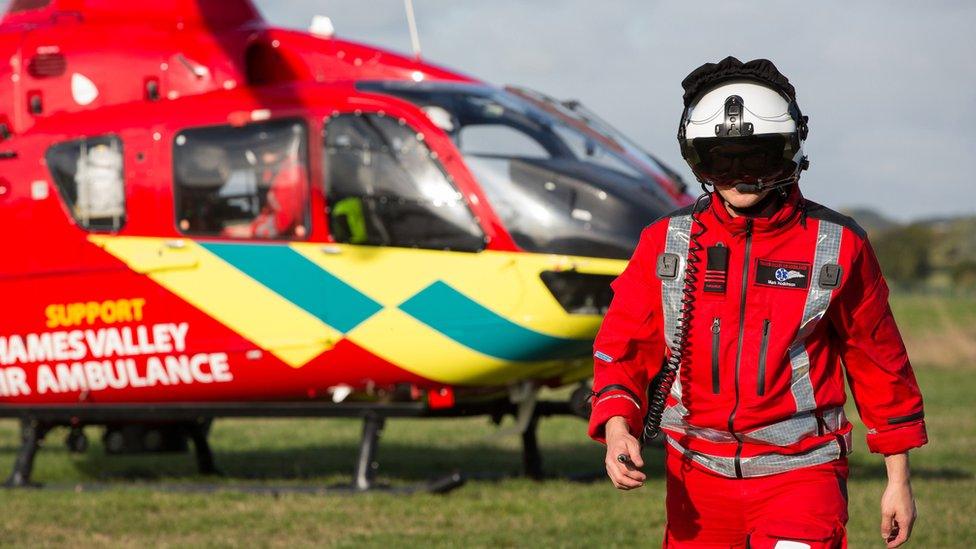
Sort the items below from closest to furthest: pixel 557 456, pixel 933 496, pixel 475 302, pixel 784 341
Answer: pixel 784 341 → pixel 475 302 → pixel 933 496 → pixel 557 456

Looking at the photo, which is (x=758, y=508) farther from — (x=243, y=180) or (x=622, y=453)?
(x=243, y=180)

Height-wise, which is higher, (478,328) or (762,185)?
(762,185)

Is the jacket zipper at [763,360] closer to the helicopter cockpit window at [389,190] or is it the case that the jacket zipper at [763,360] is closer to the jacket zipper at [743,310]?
the jacket zipper at [743,310]

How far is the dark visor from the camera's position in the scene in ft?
11.8

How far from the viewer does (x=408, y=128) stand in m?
8.34

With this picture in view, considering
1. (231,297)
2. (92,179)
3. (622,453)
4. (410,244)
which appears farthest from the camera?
(92,179)

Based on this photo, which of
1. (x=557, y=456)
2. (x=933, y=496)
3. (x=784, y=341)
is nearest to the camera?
(x=784, y=341)

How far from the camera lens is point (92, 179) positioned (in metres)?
8.84

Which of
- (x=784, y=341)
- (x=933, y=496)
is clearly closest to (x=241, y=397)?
(x=933, y=496)

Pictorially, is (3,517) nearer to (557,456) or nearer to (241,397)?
(241,397)

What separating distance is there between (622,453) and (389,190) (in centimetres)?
506

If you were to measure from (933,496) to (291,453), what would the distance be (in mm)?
5634

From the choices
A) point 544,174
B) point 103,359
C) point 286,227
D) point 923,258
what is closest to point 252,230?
point 286,227

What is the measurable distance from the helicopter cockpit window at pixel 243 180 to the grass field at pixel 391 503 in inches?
66.9
